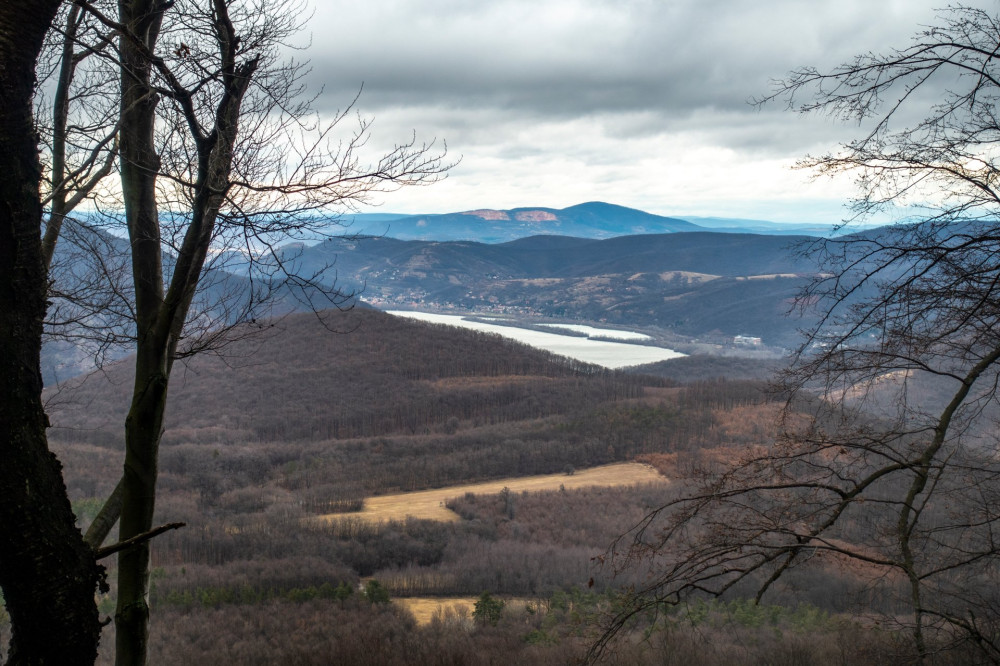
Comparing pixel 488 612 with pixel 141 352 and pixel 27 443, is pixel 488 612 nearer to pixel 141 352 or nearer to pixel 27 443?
pixel 141 352

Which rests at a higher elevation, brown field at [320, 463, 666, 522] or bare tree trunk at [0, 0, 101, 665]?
bare tree trunk at [0, 0, 101, 665]

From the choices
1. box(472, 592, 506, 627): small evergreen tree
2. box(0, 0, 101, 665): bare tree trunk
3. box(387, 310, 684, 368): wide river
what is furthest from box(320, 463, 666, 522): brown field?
box(387, 310, 684, 368): wide river

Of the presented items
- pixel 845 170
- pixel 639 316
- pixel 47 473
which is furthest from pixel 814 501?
pixel 639 316

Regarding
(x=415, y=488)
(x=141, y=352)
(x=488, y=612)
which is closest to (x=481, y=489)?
(x=415, y=488)

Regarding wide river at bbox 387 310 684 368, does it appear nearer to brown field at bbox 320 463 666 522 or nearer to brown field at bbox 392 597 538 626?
brown field at bbox 320 463 666 522

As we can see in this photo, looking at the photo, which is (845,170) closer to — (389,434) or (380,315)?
(389,434)
